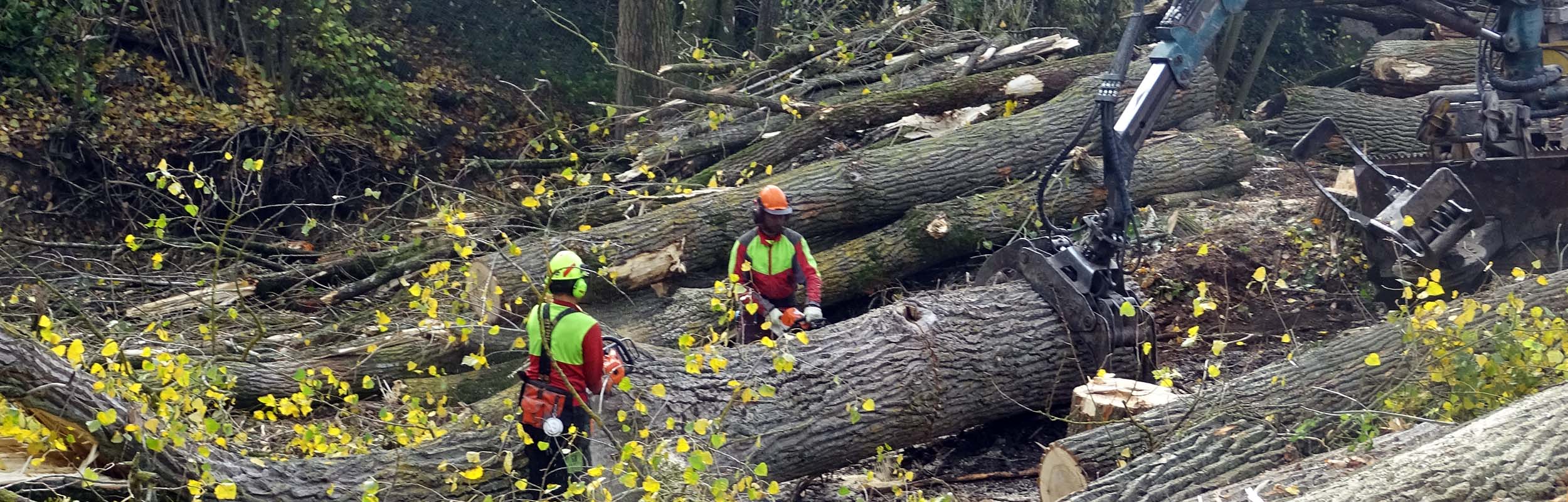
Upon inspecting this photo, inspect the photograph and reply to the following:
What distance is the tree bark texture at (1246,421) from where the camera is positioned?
4.36 m

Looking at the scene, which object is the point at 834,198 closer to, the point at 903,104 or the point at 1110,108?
the point at 903,104

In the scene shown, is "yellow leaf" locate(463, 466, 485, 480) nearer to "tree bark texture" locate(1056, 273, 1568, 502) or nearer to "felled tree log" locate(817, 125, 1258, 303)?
"tree bark texture" locate(1056, 273, 1568, 502)

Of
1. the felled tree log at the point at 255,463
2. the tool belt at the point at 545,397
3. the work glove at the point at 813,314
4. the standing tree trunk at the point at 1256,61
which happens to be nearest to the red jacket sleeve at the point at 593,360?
the tool belt at the point at 545,397

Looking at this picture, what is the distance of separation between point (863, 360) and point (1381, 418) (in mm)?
2069

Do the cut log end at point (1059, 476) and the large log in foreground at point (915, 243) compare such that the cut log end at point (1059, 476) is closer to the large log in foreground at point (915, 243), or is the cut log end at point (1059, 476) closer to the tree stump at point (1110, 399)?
the tree stump at point (1110, 399)

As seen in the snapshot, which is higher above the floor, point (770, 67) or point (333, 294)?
point (770, 67)

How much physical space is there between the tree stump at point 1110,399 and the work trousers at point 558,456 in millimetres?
2059

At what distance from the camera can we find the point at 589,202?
7.92 meters

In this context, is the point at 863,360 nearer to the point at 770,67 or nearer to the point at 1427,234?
the point at 1427,234

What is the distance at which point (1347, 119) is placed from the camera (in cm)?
1003

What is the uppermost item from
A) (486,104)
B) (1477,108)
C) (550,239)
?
(1477,108)

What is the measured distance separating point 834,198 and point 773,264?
1145 mm

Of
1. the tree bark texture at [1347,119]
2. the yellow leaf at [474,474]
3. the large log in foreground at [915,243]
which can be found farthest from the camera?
the tree bark texture at [1347,119]

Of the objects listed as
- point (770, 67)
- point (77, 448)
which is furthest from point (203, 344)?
point (770, 67)
